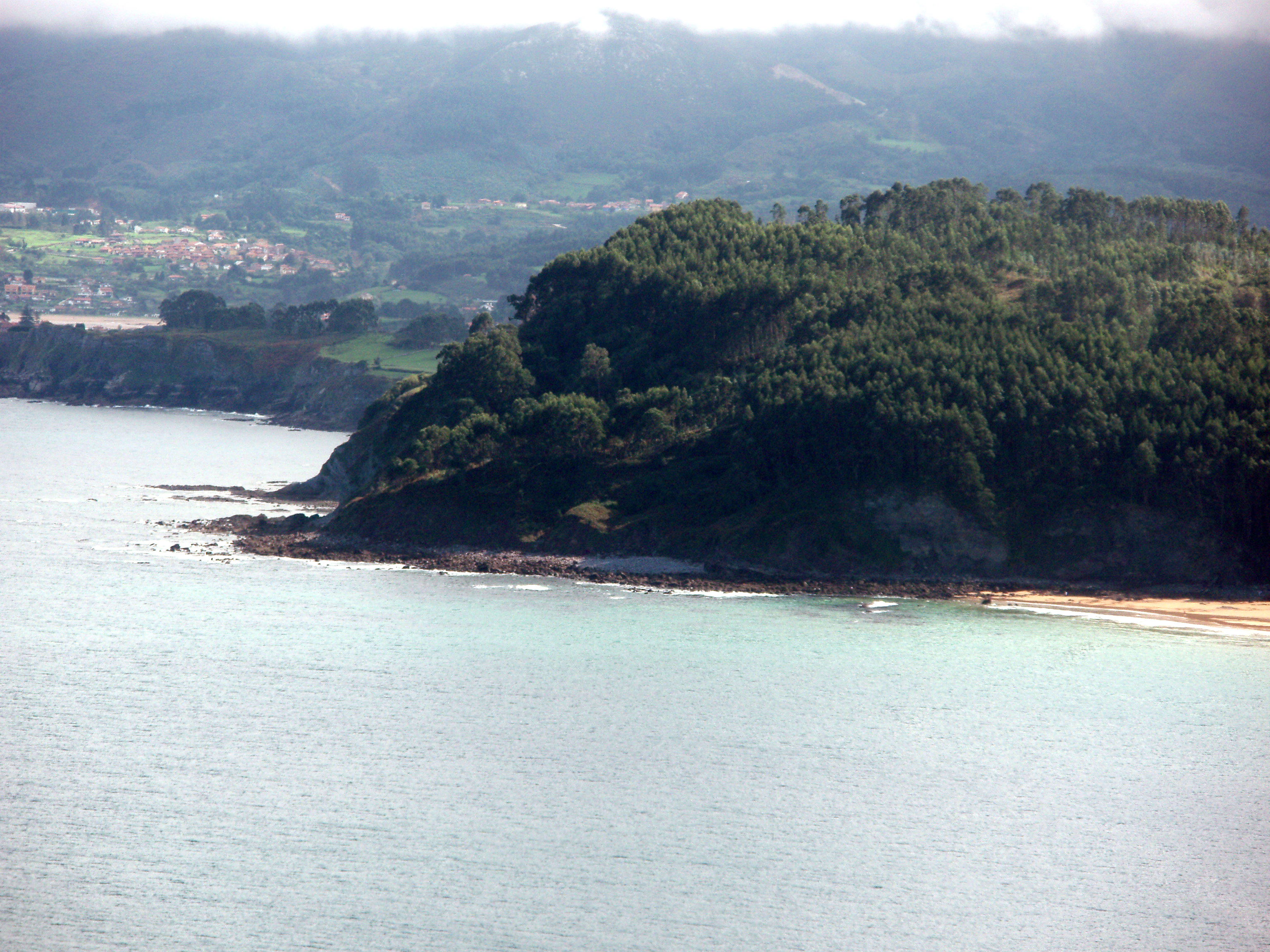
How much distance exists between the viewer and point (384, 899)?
107 ft

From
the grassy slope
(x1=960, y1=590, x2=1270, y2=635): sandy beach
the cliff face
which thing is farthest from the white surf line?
the cliff face

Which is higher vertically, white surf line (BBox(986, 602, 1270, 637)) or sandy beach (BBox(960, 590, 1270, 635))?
sandy beach (BBox(960, 590, 1270, 635))

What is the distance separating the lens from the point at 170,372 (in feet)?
615

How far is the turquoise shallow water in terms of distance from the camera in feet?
106

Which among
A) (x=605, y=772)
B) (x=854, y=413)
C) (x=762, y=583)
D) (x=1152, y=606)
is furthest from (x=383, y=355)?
(x=605, y=772)

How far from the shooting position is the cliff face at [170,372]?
17962 centimetres

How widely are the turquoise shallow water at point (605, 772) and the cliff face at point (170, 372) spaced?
368 feet

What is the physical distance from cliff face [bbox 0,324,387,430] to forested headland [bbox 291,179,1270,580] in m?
81.1

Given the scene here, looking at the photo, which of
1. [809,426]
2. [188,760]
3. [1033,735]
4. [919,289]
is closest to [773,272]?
[919,289]

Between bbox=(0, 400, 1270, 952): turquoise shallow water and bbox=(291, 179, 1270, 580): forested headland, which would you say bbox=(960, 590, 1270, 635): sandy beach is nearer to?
bbox=(291, 179, 1270, 580): forested headland

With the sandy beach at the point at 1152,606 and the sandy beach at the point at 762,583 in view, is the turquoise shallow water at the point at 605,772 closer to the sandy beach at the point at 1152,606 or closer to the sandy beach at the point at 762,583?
the sandy beach at the point at 762,583

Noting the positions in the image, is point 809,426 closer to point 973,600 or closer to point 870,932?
point 973,600

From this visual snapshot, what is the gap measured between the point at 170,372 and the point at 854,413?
138m

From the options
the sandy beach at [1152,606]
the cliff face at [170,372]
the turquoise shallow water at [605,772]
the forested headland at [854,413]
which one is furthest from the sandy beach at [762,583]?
the cliff face at [170,372]
